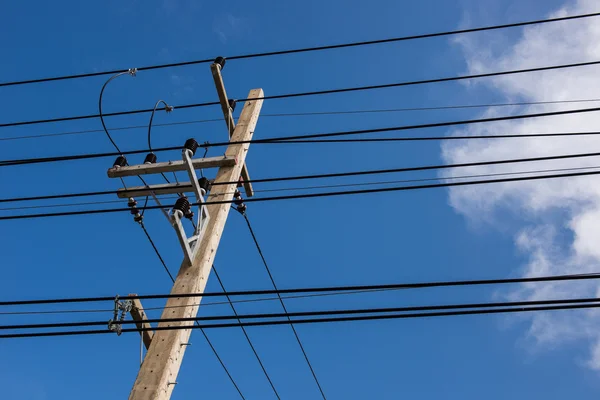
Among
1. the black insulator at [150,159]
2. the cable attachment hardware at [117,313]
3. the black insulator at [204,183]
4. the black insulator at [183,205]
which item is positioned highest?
the black insulator at [150,159]

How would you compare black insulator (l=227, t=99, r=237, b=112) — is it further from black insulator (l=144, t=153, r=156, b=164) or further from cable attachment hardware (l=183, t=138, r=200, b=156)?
cable attachment hardware (l=183, t=138, r=200, b=156)

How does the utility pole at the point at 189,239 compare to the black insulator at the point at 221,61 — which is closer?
the utility pole at the point at 189,239

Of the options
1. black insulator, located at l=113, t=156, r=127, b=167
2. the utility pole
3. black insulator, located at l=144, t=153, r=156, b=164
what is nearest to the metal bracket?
the utility pole

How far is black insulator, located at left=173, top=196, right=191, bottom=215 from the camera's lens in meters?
6.59

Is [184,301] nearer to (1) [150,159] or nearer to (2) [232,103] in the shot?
(1) [150,159]

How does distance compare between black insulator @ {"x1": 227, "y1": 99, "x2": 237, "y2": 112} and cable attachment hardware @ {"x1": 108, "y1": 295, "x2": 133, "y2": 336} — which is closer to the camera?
cable attachment hardware @ {"x1": 108, "y1": 295, "x2": 133, "y2": 336}

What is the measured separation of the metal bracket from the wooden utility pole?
57 mm

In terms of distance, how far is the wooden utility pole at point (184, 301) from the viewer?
17.3 feet

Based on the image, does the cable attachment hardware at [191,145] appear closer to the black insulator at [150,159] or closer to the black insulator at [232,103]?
the black insulator at [150,159]

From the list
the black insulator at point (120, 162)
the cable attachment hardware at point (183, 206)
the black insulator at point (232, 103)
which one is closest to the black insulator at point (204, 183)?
the cable attachment hardware at point (183, 206)

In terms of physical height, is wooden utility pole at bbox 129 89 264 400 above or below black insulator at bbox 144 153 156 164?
below

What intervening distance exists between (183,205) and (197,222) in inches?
10.7

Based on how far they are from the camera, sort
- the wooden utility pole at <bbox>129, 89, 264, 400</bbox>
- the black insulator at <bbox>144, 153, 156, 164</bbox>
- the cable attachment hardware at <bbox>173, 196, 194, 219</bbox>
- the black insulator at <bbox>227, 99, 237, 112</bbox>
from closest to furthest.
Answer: the wooden utility pole at <bbox>129, 89, 264, 400</bbox> < the cable attachment hardware at <bbox>173, 196, 194, 219</bbox> < the black insulator at <bbox>144, 153, 156, 164</bbox> < the black insulator at <bbox>227, 99, 237, 112</bbox>

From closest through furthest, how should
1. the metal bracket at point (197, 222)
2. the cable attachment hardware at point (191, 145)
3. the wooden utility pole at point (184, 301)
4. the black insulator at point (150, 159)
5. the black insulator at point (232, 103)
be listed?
the wooden utility pole at point (184, 301) → the metal bracket at point (197, 222) → the cable attachment hardware at point (191, 145) → the black insulator at point (150, 159) → the black insulator at point (232, 103)
